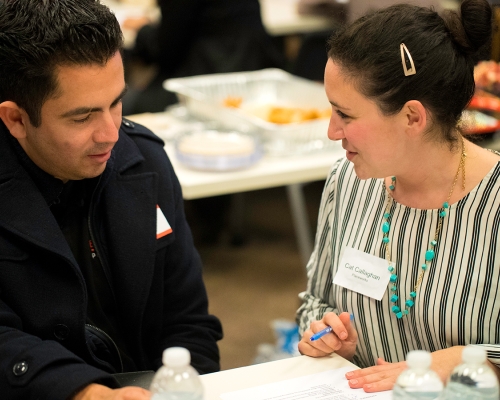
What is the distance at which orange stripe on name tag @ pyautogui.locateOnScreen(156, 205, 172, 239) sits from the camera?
5.96 feet

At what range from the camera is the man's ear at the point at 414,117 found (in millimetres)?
1575

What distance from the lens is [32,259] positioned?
5.28ft

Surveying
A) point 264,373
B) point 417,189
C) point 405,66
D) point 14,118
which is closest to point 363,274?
point 417,189

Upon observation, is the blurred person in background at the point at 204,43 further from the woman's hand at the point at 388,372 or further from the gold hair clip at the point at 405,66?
the woman's hand at the point at 388,372

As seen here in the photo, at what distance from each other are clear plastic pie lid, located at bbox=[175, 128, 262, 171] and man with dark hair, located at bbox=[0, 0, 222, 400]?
0.93 m

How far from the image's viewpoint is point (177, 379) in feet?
3.66

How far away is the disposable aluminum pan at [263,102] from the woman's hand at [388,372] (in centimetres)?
161

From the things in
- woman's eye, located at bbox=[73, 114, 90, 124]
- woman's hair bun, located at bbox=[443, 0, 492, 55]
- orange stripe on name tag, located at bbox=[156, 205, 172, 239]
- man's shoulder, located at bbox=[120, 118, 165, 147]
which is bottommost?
orange stripe on name tag, located at bbox=[156, 205, 172, 239]

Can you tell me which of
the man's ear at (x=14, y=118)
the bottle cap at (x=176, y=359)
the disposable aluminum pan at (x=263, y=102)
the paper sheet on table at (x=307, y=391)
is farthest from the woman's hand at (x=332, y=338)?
the disposable aluminum pan at (x=263, y=102)

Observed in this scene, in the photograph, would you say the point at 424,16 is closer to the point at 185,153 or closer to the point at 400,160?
the point at 400,160

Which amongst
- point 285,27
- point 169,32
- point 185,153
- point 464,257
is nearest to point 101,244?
point 464,257

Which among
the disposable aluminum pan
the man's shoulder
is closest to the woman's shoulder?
the man's shoulder

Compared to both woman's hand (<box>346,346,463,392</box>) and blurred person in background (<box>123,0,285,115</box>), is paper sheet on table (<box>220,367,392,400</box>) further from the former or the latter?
blurred person in background (<box>123,0,285,115</box>)

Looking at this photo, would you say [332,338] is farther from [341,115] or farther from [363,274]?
[341,115]
